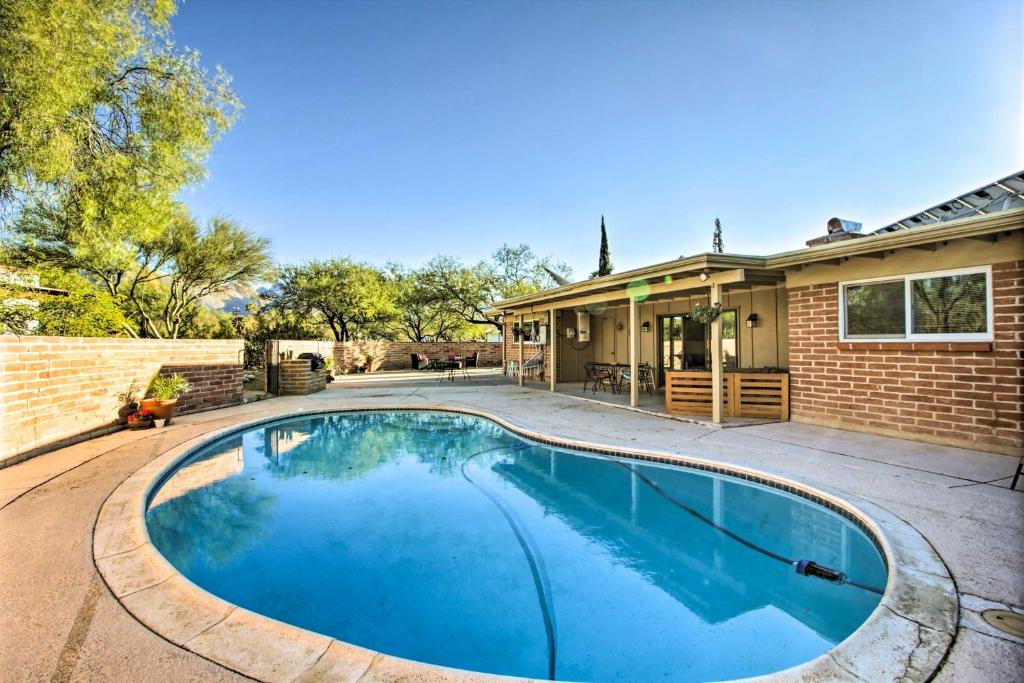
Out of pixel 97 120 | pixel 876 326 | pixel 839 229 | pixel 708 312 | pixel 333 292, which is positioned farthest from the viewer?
pixel 333 292

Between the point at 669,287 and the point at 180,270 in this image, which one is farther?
the point at 180,270

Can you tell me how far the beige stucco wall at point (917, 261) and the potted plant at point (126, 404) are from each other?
10.5m

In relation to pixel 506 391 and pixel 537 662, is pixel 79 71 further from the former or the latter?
pixel 506 391

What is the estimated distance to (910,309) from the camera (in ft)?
18.2

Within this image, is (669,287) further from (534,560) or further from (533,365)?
(533,365)

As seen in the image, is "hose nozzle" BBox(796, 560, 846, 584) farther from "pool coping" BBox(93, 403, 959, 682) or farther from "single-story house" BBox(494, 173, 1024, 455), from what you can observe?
"single-story house" BBox(494, 173, 1024, 455)

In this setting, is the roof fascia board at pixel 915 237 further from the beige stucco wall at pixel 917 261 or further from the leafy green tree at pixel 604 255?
the leafy green tree at pixel 604 255

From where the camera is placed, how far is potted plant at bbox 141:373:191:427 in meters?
6.73

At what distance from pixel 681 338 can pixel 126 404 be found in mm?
10805

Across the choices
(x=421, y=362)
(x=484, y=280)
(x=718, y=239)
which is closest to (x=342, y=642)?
(x=421, y=362)

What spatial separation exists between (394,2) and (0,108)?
6948 millimetres

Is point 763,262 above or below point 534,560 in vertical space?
above

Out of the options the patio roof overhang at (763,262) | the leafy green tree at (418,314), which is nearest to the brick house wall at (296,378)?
the patio roof overhang at (763,262)

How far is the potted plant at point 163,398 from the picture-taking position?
6.73 meters
